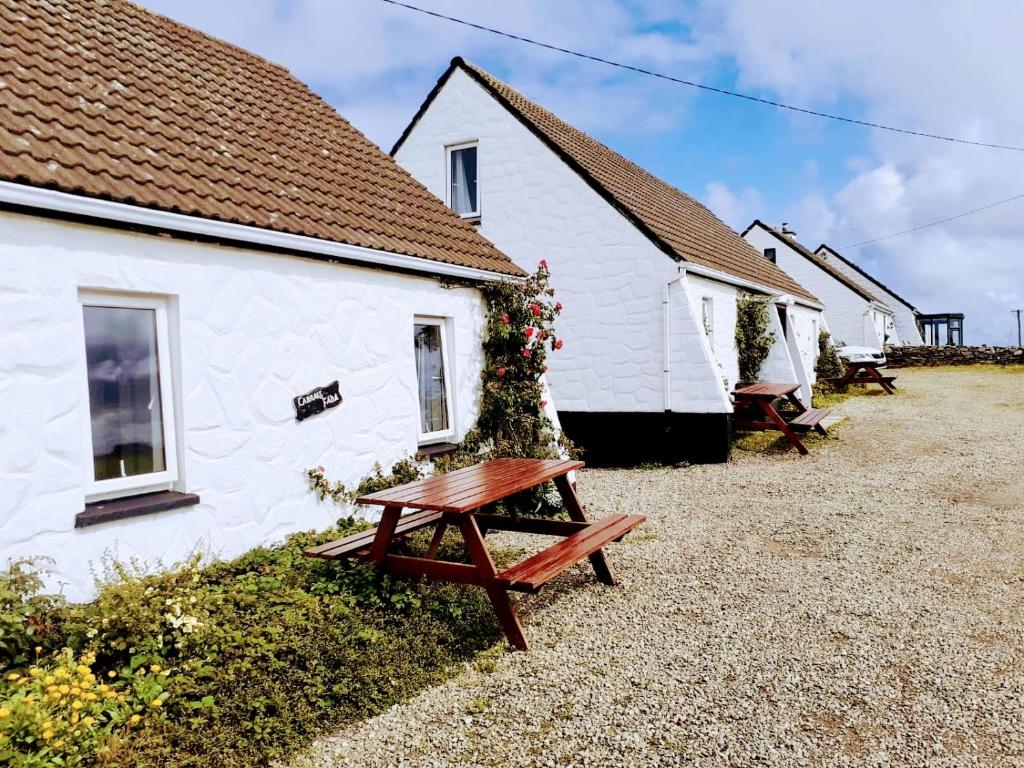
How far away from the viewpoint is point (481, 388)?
7898mm

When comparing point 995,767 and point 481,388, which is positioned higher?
point 481,388

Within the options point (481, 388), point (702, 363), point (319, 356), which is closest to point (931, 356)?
point (702, 363)

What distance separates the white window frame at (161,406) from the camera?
4270 mm

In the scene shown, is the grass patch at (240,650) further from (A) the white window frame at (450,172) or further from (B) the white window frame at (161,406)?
(A) the white window frame at (450,172)

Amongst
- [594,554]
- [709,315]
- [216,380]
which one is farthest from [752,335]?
[216,380]

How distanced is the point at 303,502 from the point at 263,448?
2.05 ft

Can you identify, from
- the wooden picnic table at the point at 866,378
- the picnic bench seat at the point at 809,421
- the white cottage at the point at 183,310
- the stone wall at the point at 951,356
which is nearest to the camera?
the white cottage at the point at 183,310

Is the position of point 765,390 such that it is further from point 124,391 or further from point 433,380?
point 124,391

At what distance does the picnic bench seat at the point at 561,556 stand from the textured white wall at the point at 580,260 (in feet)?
18.9

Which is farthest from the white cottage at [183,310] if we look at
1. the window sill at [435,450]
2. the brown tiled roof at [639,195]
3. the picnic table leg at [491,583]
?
the brown tiled roof at [639,195]

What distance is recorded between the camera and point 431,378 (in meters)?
7.45

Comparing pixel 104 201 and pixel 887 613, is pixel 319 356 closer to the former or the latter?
pixel 104 201

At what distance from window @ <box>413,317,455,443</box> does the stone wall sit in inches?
1246

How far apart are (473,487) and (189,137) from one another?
13.0ft
